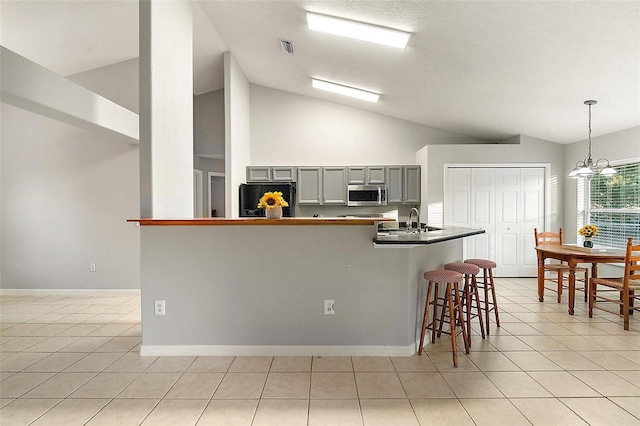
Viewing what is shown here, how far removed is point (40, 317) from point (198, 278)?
2498 mm

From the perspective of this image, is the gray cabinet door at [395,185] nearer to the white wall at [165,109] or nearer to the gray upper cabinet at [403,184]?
the gray upper cabinet at [403,184]

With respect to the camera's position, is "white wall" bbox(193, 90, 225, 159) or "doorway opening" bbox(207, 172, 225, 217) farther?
"doorway opening" bbox(207, 172, 225, 217)

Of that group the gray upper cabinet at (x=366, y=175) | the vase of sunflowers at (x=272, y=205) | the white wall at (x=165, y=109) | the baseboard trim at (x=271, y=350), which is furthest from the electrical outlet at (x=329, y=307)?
the gray upper cabinet at (x=366, y=175)

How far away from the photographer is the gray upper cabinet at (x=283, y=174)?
6219 millimetres

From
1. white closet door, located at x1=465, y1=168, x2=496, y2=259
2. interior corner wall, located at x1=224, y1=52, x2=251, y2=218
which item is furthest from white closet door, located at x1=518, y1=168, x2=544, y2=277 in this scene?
→ interior corner wall, located at x1=224, y1=52, x2=251, y2=218

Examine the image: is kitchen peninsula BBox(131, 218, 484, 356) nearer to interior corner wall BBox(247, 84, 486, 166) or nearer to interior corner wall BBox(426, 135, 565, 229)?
interior corner wall BBox(426, 135, 565, 229)

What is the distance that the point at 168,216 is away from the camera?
3330 mm

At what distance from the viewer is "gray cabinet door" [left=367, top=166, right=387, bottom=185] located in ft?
20.5

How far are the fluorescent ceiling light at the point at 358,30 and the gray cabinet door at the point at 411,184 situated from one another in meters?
2.85

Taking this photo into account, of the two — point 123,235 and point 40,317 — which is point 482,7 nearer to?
point 123,235

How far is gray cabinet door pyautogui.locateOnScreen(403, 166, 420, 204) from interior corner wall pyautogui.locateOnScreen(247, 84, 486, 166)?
0.37m

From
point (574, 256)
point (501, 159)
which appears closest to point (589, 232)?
point (574, 256)

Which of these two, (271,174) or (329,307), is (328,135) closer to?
(271,174)

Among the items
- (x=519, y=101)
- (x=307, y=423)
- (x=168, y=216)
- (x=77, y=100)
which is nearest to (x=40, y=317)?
(x=168, y=216)
